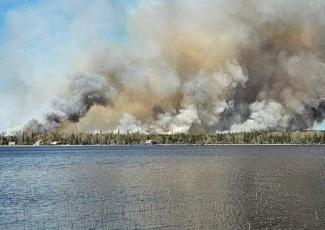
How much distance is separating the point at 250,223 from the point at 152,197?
1723 centimetres

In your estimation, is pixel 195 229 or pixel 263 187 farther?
pixel 263 187

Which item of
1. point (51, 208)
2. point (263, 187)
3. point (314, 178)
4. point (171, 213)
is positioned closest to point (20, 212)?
point (51, 208)

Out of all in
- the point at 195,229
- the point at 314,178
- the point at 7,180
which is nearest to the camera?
the point at 195,229

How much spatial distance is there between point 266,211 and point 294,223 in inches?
231

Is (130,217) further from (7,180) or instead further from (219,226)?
(7,180)

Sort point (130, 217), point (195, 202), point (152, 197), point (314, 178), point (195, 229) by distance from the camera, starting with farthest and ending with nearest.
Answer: point (314, 178) → point (152, 197) → point (195, 202) → point (130, 217) → point (195, 229)

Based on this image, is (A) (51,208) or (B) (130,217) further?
(A) (51,208)

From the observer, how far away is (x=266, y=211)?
45.9 m

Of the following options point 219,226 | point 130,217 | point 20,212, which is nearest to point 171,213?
point 130,217

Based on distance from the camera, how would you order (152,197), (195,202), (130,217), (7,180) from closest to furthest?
(130,217) < (195,202) < (152,197) < (7,180)

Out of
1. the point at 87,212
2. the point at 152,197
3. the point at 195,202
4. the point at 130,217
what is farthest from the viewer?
the point at 152,197

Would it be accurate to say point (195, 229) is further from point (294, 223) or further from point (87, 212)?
point (87, 212)

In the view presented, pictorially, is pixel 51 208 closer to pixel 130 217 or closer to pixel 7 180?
pixel 130 217

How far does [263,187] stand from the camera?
6431 cm
